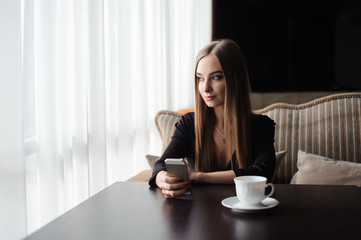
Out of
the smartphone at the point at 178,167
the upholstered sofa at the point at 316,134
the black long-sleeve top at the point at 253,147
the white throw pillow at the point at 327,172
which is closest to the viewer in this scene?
the smartphone at the point at 178,167

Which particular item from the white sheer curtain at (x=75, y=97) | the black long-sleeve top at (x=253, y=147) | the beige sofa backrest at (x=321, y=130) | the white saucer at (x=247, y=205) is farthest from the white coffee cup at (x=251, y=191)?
the beige sofa backrest at (x=321, y=130)

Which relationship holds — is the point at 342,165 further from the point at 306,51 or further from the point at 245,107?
the point at 306,51

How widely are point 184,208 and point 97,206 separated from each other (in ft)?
0.84

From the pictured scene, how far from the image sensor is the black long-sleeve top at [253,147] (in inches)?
63.9

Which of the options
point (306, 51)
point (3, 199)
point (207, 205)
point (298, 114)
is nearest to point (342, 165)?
point (298, 114)

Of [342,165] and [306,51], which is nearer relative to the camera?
[342,165]

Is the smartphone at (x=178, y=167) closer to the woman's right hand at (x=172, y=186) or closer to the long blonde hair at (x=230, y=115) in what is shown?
the woman's right hand at (x=172, y=186)

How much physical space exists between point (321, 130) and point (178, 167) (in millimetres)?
1187

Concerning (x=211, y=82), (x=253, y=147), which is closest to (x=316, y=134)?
(x=253, y=147)

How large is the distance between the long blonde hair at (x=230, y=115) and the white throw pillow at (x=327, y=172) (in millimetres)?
458

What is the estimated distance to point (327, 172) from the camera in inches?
79.7

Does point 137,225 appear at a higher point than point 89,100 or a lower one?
lower

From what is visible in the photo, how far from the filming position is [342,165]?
2035 mm

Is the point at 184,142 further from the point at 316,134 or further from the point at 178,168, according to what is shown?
the point at 316,134
